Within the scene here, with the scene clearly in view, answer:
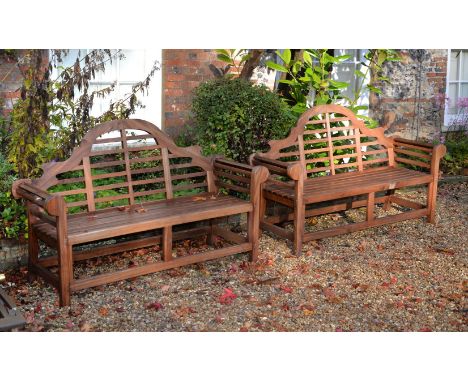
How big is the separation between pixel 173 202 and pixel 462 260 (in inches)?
92.5

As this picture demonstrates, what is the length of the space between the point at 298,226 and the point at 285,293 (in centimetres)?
89

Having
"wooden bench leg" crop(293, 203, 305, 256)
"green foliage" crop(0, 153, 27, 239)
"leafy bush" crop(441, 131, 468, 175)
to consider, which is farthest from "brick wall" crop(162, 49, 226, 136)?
"leafy bush" crop(441, 131, 468, 175)

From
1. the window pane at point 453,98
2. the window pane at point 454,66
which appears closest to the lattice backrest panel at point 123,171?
the window pane at point 453,98

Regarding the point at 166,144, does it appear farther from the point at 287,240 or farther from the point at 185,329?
the point at 185,329

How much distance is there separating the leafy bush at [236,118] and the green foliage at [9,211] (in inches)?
72.8

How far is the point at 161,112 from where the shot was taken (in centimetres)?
812

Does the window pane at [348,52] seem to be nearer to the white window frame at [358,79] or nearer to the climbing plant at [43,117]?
the white window frame at [358,79]

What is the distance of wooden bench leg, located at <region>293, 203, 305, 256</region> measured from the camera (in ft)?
18.7

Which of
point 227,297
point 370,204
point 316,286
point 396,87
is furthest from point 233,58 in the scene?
point 227,297

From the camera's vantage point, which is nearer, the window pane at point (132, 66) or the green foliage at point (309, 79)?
the green foliage at point (309, 79)

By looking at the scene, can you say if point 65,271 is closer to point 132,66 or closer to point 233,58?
point 132,66

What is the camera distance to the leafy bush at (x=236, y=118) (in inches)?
263

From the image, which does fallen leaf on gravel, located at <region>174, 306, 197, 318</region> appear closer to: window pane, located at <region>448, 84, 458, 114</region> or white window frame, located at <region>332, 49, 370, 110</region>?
white window frame, located at <region>332, 49, 370, 110</region>

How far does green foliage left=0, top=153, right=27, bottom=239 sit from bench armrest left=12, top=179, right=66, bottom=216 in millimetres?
465
